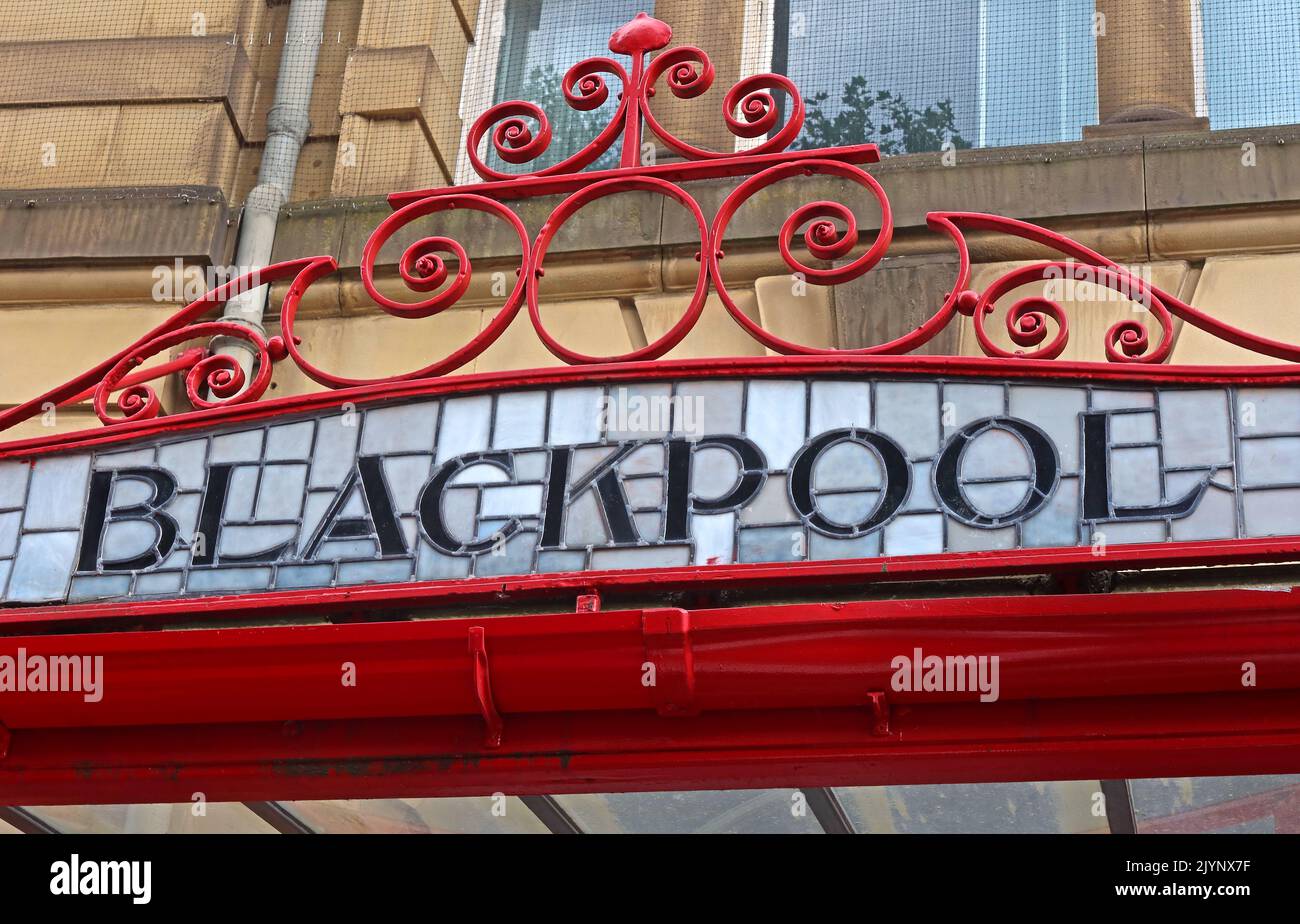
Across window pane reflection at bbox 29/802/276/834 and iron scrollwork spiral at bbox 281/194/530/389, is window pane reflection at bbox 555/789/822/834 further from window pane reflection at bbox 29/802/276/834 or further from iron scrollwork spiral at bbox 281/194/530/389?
iron scrollwork spiral at bbox 281/194/530/389

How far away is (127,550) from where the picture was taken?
604 cm

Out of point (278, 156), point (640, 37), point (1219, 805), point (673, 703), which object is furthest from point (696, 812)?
point (278, 156)

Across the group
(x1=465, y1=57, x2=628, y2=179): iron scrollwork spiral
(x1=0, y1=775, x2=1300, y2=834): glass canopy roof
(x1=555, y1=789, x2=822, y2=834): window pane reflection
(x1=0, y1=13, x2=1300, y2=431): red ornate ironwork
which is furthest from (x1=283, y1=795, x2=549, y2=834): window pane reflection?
(x1=465, y1=57, x2=628, y2=179): iron scrollwork spiral

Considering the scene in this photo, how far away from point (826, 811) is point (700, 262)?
1952mm

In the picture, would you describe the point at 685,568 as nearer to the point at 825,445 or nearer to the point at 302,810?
the point at 825,445

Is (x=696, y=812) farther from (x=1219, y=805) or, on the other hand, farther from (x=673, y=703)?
(x=1219, y=805)

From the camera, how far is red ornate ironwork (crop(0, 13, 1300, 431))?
5.86 m

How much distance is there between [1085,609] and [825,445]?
3.33 ft

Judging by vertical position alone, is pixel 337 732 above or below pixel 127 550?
below

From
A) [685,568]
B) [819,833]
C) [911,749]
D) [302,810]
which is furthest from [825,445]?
[302,810]

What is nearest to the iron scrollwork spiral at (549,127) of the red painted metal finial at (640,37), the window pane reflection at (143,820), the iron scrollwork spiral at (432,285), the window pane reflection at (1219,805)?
the red painted metal finial at (640,37)

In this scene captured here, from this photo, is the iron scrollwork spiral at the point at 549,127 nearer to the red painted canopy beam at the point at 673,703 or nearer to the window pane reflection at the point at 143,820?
the red painted canopy beam at the point at 673,703

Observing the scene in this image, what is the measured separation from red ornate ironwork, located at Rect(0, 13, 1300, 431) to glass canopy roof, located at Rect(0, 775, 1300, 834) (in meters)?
1.35

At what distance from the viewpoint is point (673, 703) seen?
5238mm
